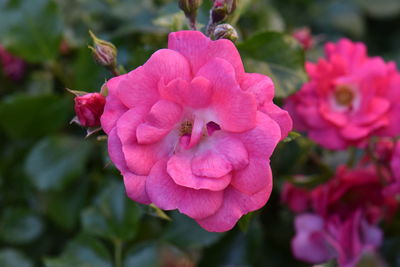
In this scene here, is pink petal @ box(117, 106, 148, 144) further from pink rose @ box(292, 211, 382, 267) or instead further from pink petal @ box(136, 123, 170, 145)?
pink rose @ box(292, 211, 382, 267)

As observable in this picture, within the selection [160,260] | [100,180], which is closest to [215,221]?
[160,260]

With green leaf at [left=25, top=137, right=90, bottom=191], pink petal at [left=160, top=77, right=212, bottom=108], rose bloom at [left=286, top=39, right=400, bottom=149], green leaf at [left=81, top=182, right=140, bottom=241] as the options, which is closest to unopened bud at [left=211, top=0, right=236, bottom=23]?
pink petal at [left=160, top=77, right=212, bottom=108]

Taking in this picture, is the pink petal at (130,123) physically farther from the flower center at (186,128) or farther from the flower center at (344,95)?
the flower center at (344,95)

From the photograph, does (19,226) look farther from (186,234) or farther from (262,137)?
(262,137)

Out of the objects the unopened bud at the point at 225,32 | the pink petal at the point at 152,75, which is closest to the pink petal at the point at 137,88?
the pink petal at the point at 152,75

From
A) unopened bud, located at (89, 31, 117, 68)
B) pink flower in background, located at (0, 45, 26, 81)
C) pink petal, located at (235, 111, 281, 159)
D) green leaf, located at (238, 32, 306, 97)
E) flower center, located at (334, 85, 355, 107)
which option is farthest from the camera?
pink flower in background, located at (0, 45, 26, 81)
